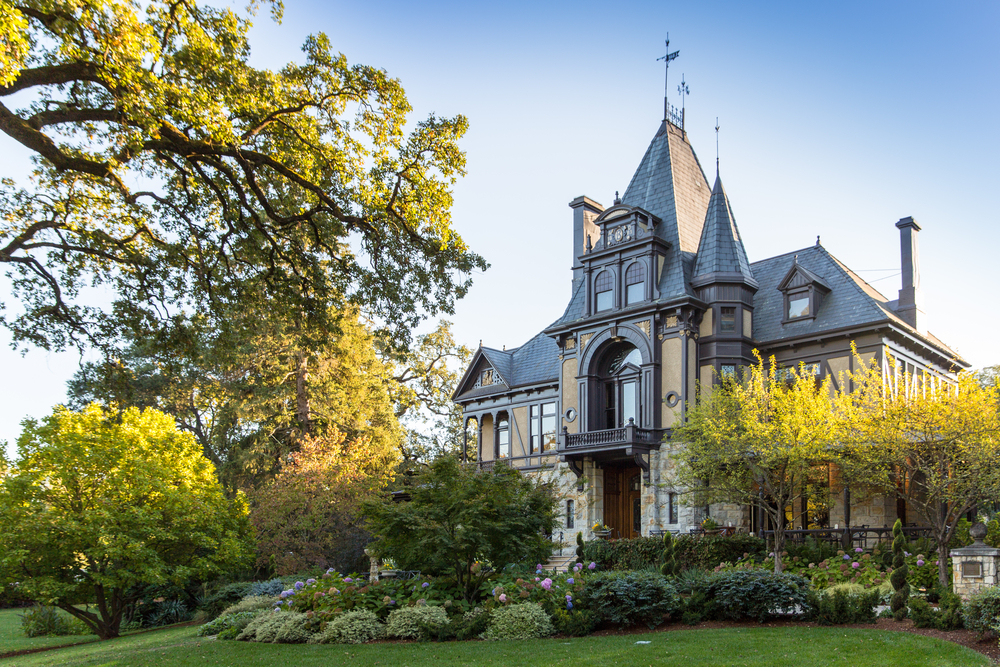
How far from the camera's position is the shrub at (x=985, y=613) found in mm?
10508

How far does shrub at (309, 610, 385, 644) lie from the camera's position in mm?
14367

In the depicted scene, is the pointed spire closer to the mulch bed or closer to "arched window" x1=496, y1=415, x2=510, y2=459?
"arched window" x1=496, y1=415, x2=510, y2=459

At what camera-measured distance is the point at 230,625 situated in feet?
56.9

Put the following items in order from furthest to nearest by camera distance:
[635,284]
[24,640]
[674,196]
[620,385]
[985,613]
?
[674,196] → [620,385] → [635,284] → [24,640] → [985,613]

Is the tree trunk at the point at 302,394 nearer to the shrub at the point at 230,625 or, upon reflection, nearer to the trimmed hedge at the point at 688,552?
the trimmed hedge at the point at 688,552

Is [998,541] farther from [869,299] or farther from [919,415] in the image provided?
[869,299]

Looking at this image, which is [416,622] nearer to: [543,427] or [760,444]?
[760,444]

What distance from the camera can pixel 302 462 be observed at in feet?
96.6

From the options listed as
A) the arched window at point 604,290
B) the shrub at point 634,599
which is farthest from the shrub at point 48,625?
the arched window at point 604,290

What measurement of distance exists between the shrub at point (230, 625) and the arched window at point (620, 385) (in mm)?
14361

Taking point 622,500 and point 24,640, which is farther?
point 622,500

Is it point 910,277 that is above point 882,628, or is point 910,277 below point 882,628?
above

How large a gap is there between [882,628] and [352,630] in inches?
341

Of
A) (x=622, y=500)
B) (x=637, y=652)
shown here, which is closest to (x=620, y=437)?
(x=622, y=500)
